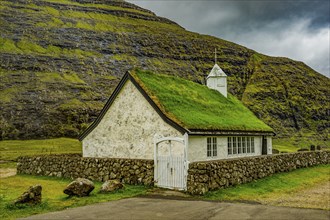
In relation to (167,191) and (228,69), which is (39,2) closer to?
(228,69)

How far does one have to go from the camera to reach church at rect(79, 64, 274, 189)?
2000 centimetres

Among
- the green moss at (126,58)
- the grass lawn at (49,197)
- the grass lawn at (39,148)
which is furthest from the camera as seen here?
the green moss at (126,58)

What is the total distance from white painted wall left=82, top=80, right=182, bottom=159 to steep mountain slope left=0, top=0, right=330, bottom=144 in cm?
5278

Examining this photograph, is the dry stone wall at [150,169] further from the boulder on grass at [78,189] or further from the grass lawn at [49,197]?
the boulder on grass at [78,189]

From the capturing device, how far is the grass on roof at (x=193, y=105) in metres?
22.0

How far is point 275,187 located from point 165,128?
732 cm

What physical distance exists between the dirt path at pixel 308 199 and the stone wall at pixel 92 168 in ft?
22.3

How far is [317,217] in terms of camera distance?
1128 cm

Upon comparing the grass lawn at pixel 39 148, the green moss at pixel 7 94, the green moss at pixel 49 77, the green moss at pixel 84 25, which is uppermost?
the green moss at pixel 84 25

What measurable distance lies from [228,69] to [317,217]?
11678 cm

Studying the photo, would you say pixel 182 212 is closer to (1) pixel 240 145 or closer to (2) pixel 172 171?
(2) pixel 172 171

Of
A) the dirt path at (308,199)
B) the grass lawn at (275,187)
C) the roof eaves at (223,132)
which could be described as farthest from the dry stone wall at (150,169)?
the dirt path at (308,199)

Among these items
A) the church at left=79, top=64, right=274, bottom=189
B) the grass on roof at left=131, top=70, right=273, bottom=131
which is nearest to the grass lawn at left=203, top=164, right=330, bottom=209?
the church at left=79, top=64, right=274, bottom=189

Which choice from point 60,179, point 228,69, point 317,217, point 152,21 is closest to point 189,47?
point 228,69
